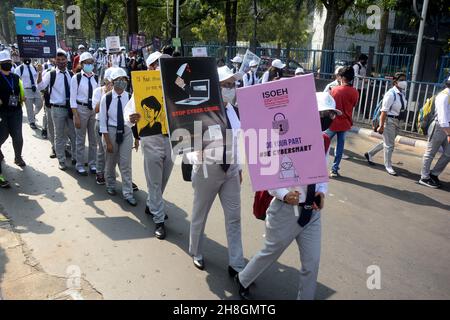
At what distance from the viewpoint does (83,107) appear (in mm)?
6941

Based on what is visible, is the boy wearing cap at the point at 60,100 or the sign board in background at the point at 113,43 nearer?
the boy wearing cap at the point at 60,100

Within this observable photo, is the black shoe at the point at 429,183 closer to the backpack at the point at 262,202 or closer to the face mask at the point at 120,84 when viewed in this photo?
the backpack at the point at 262,202

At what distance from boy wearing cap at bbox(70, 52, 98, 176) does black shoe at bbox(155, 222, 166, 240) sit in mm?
2666

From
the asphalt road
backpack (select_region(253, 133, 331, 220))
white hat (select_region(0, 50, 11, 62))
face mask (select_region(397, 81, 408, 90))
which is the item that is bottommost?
the asphalt road

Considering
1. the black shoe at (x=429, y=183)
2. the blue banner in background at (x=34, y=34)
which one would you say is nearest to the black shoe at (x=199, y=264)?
the black shoe at (x=429, y=183)

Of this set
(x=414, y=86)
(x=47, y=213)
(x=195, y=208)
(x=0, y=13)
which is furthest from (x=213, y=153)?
(x=0, y=13)

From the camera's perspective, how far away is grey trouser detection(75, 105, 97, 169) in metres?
6.98

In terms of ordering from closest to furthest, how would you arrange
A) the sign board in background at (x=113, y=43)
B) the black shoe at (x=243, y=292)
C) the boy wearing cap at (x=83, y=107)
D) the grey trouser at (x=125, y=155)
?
the black shoe at (x=243, y=292)
the grey trouser at (x=125, y=155)
the boy wearing cap at (x=83, y=107)
the sign board in background at (x=113, y=43)

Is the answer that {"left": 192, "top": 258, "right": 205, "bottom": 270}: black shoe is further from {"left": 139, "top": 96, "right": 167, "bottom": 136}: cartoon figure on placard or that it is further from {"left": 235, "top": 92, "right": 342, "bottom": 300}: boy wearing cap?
{"left": 139, "top": 96, "right": 167, "bottom": 136}: cartoon figure on placard

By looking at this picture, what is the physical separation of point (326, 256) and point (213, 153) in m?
1.78

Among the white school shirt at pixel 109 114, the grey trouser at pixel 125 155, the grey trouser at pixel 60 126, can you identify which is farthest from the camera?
the grey trouser at pixel 60 126

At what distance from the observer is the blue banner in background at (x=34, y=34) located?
7777 millimetres

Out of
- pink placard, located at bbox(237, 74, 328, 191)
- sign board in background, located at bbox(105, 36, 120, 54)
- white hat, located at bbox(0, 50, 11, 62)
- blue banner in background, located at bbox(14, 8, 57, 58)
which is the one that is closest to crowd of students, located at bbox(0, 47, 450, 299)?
white hat, located at bbox(0, 50, 11, 62)
